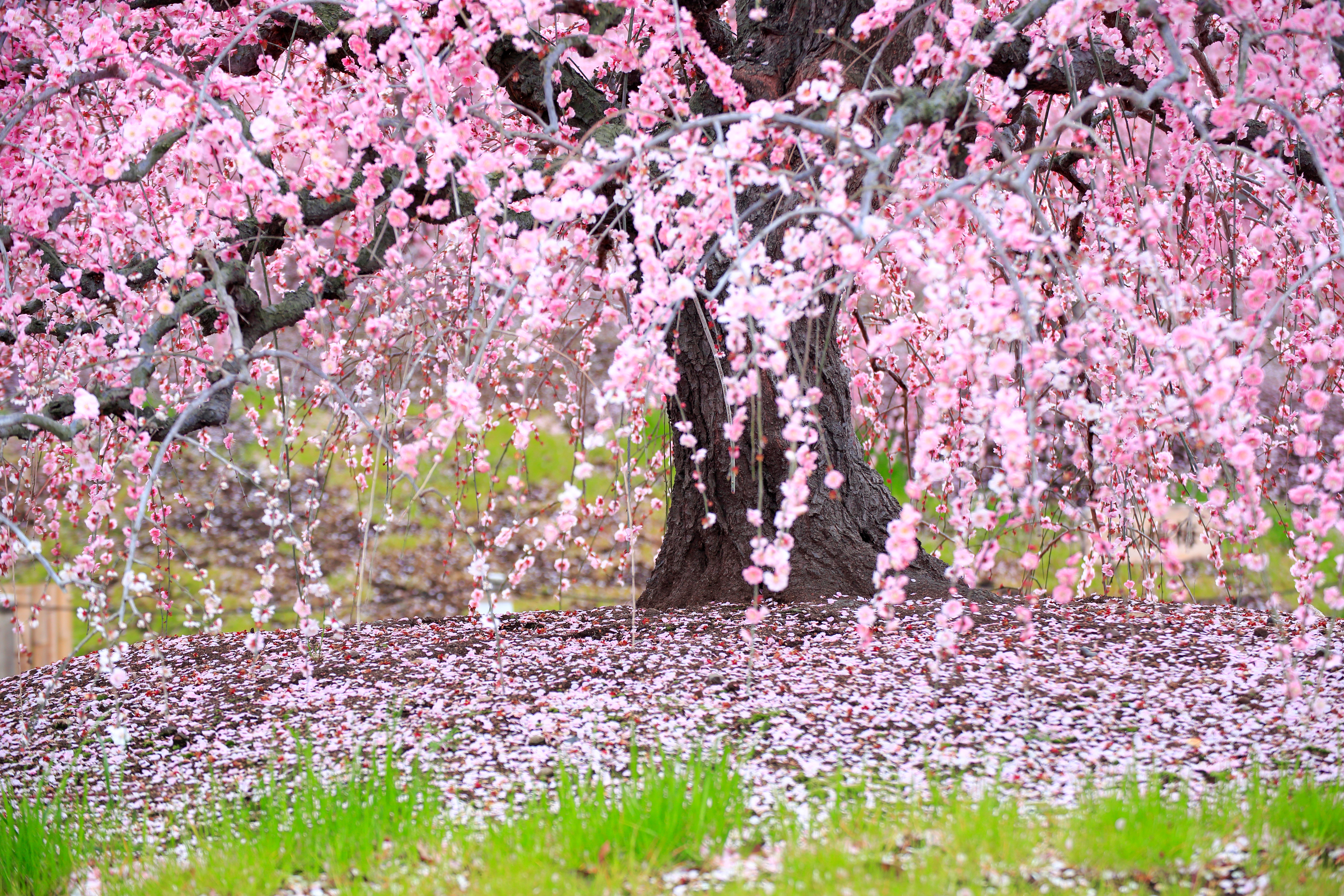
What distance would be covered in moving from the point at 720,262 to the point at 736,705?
5.02 ft

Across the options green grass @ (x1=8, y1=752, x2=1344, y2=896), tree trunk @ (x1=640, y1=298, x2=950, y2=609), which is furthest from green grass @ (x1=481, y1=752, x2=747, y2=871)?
tree trunk @ (x1=640, y1=298, x2=950, y2=609)

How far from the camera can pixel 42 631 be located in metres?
6.35

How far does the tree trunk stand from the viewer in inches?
151

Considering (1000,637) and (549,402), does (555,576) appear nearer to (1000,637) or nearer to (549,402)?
(549,402)

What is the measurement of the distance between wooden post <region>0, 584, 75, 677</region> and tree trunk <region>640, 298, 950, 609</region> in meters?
2.90

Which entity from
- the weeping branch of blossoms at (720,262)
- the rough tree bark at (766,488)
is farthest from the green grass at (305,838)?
the rough tree bark at (766,488)

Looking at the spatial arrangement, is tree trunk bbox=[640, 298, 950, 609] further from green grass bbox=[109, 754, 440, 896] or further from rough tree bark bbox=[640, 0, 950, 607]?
green grass bbox=[109, 754, 440, 896]

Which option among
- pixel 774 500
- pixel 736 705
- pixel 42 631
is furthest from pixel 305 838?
pixel 42 631

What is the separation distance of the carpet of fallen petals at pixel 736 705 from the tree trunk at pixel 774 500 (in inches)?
6.5

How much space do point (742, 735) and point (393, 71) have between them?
2.26 meters

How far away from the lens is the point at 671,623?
373 cm

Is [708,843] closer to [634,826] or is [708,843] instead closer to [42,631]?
[634,826]

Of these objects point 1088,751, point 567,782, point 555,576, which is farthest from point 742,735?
point 555,576

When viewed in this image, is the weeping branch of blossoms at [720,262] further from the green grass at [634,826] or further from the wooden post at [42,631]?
the wooden post at [42,631]
